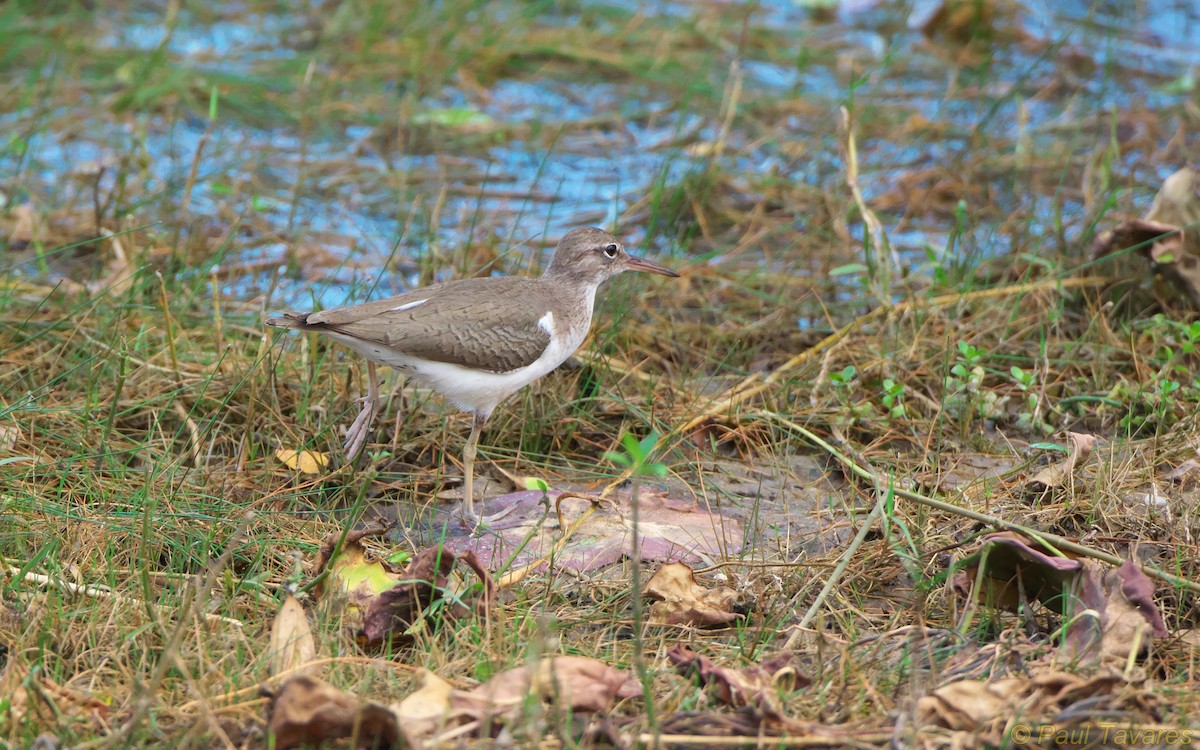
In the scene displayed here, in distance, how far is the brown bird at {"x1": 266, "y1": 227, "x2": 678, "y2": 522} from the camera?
16.6ft

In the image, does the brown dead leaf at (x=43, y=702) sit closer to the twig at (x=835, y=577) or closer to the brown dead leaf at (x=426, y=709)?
the brown dead leaf at (x=426, y=709)

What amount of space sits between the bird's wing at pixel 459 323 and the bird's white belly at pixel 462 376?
0.09 ft

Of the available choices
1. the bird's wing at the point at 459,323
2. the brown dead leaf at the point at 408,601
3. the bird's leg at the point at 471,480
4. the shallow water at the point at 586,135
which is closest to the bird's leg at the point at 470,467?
the bird's leg at the point at 471,480

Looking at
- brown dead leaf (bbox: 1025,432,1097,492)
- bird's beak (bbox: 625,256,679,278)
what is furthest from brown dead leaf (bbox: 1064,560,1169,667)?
bird's beak (bbox: 625,256,679,278)

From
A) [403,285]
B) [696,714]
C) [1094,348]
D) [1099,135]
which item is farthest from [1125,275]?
[696,714]

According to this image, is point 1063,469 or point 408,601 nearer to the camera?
point 408,601

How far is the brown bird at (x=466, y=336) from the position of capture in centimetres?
506

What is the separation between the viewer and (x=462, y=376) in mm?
5195

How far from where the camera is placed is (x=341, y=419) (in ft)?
18.2

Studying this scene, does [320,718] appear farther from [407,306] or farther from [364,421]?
Answer: [407,306]

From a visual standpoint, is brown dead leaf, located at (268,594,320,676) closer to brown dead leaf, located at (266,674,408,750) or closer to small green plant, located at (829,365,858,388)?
brown dead leaf, located at (266,674,408,750)

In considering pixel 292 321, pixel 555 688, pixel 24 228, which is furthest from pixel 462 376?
pixel 24 228

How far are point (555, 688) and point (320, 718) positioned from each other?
0.61 m

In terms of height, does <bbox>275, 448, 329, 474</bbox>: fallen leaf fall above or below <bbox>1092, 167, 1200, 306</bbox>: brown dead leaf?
below
